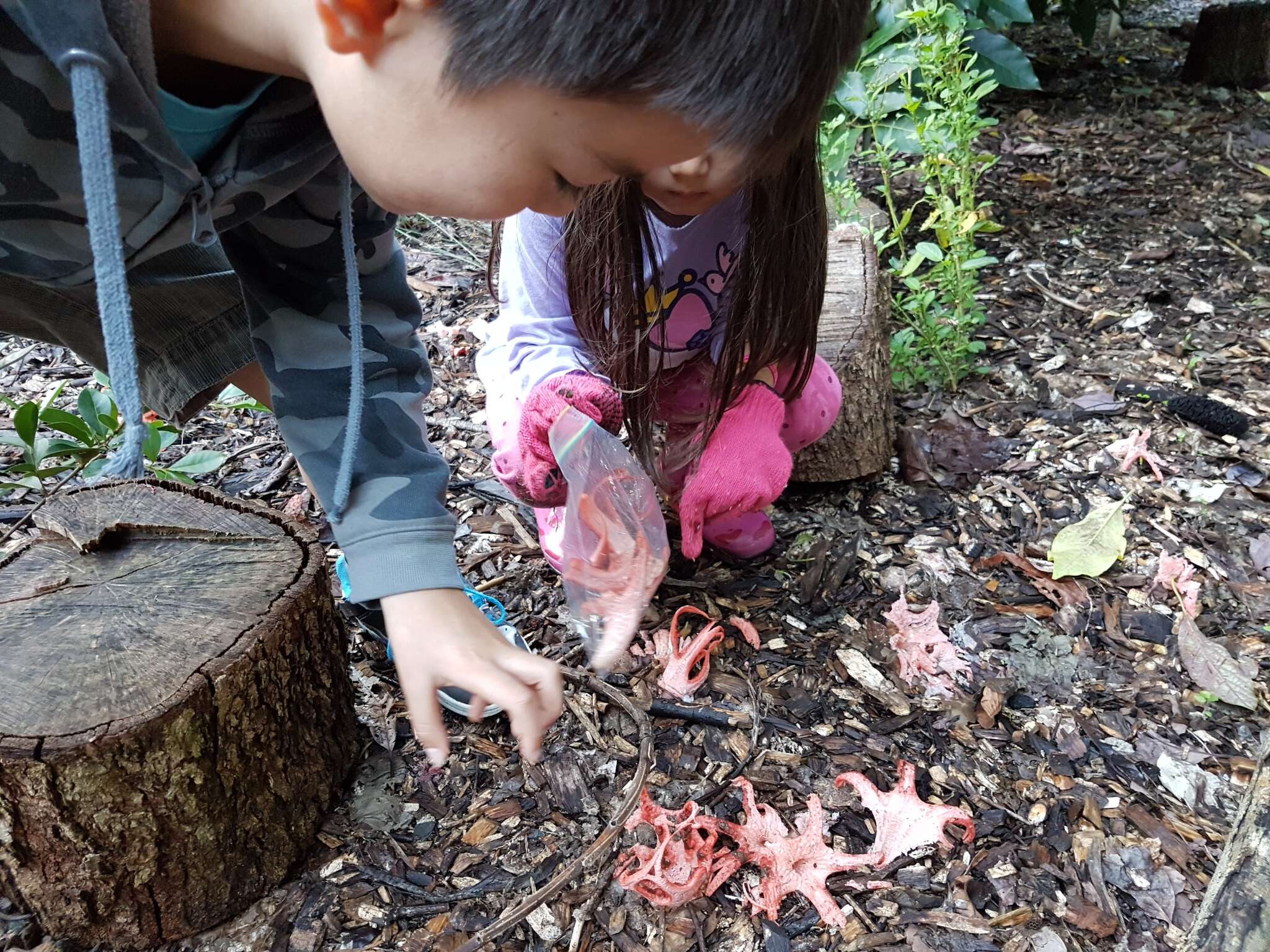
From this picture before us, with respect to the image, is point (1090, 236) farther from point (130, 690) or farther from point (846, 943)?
point (130, 690)

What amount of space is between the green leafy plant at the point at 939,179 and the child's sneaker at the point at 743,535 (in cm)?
75

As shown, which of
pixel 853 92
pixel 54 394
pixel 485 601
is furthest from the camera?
pixel 853 92

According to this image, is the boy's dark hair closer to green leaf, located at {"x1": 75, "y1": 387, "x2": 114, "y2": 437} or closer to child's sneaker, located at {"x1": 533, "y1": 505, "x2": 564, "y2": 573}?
child's sneaker, located at {"x1": 533, "y1": 505, "x2": 564, "y2": 573}

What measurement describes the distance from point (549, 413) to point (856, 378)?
76 cm

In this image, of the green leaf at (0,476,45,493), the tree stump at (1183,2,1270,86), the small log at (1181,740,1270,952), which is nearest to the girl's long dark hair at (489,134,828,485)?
the small log at (1181,740,1270,952)

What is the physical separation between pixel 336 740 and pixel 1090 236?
290 centimetres

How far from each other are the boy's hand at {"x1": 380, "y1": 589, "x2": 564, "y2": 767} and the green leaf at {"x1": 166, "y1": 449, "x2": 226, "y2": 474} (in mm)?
1097

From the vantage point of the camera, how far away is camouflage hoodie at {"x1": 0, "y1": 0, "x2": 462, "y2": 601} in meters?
0.95

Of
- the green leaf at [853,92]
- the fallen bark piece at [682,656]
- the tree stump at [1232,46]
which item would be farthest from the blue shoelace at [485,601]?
the tree stump at [1232,46]

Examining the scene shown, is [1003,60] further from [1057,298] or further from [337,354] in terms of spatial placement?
[337,354]

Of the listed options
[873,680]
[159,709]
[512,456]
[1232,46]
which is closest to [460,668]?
[159,709]

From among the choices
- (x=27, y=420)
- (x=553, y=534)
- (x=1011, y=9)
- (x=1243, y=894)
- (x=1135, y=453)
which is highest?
(x=1011, y=9)

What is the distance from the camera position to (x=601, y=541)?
173 centimetres

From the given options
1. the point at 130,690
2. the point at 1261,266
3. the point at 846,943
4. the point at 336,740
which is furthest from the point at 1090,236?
the point at 130,690
